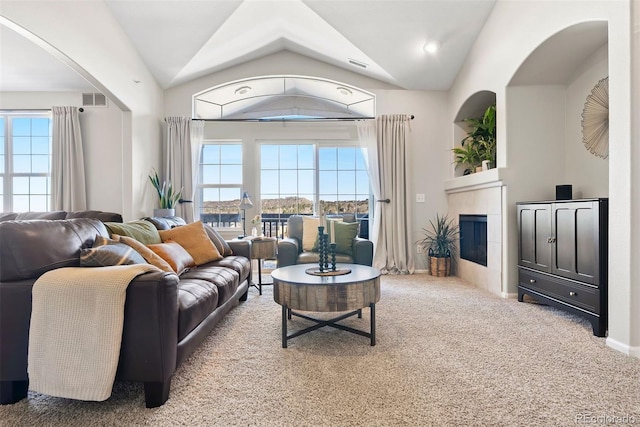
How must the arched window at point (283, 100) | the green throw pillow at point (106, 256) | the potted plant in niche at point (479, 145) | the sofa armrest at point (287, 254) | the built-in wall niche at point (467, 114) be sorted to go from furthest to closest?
1. the arched window at point (283, 100)
2. the built-in wall niche at point (467, 114)
3. the potted plant in niche at point (479, 145)
4. the sofa armrest at point (287, 254)
5. the green throw pillow at point (106, 256)

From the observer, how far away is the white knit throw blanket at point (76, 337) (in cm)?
147

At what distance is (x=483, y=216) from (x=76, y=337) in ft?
12.6

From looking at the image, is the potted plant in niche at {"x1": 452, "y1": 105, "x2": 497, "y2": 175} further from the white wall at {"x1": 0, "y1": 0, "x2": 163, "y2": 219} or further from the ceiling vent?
the ceiling vent

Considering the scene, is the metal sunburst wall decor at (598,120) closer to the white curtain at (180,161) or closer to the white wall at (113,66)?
the white wall at (113,66)

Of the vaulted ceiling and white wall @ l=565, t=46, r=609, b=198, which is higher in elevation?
the vaulted ceiling

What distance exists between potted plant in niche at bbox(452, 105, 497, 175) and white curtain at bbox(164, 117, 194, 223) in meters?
3.61

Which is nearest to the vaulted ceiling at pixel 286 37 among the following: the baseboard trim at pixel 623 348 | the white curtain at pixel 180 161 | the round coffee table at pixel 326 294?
the white curtain at pixel 180 161

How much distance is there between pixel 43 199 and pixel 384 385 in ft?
18.0

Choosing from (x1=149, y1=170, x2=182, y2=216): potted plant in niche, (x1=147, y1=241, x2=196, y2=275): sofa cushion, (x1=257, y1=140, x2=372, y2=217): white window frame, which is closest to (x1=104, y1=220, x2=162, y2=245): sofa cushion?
(x1=147, y1=241, x2=196, y2=275): sofa cushion

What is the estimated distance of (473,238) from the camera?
14.2 feet

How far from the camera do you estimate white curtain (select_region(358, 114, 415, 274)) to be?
4.86 meters

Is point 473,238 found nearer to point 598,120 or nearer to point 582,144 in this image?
point 582,144

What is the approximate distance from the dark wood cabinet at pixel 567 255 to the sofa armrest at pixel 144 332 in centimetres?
276

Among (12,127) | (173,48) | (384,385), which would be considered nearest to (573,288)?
(384,385)
